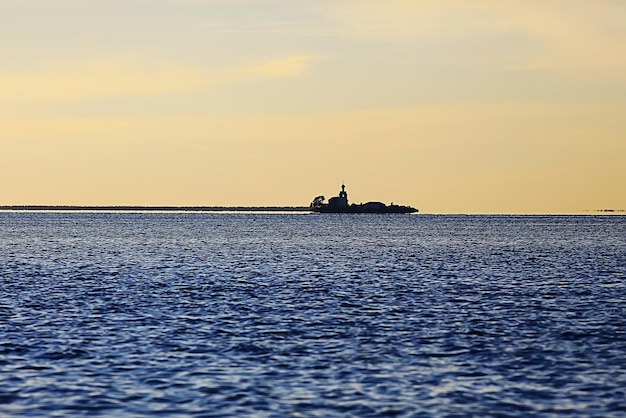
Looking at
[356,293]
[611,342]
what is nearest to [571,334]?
[611,342]

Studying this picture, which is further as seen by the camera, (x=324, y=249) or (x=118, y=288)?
(x=324, y=249)

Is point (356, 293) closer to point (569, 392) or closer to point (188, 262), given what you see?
point (569, 392)

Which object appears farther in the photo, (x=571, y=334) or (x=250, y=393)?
(x=571, y=334)

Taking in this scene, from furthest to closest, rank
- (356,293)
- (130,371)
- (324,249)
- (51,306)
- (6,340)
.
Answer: (324,249)
(356,293)
(51,306)
(6,340)
(130,371)

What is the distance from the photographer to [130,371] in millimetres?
28453

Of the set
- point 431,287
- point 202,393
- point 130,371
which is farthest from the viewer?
point 431,287

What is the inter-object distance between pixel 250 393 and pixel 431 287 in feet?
117

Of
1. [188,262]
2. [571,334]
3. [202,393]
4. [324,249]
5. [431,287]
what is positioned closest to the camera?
[202,393]

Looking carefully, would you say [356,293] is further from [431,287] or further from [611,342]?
[611,342]

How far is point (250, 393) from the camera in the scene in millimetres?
25578

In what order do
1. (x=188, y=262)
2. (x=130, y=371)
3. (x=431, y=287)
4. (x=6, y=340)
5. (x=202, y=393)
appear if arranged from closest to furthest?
(x=202, y=393) → (x=130, y=371) → (x=6, y=340) → (x=431, y=287) → (x=188, y=262)

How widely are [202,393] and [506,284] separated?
1582 inches

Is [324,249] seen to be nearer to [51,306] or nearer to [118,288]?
[118,288]

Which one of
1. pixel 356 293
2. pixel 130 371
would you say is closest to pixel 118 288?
pixel 356 293
